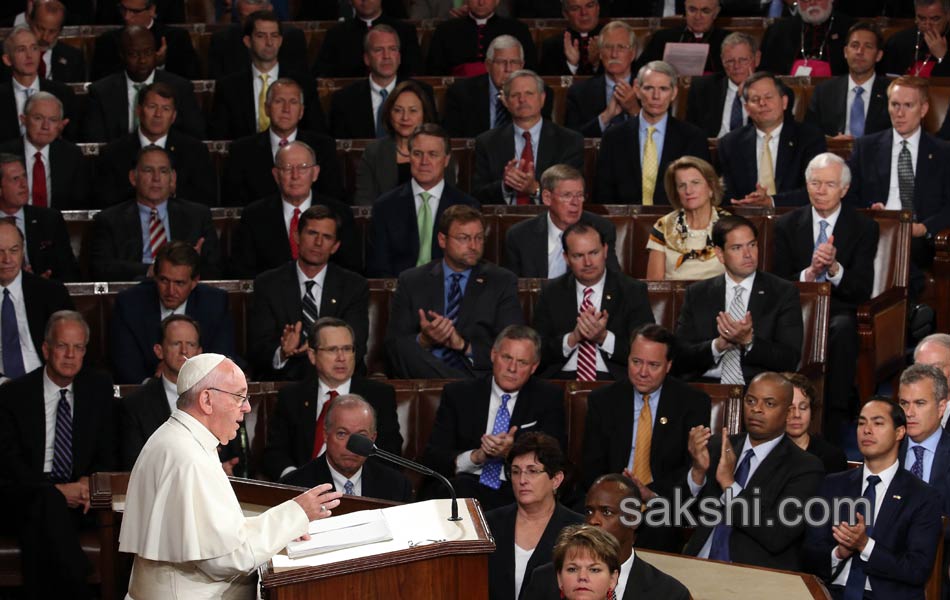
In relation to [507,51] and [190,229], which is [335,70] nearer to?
[507,51]

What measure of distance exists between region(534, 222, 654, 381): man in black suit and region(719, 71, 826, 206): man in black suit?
1.23 metres

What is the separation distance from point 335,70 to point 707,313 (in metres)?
3.16

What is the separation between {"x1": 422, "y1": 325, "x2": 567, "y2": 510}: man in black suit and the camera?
16.7 feet

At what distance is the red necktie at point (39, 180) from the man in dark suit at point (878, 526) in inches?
151

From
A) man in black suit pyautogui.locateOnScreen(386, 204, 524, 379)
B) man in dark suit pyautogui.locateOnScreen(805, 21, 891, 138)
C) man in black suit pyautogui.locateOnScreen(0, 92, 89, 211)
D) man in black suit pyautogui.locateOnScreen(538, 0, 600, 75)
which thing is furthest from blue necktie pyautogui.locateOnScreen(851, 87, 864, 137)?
man in black suit pyautogui.locateOnScreen(0, 92, 89, 211)

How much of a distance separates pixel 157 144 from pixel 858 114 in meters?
3.28

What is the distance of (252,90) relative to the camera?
7375 millimetres

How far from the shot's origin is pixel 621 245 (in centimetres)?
631

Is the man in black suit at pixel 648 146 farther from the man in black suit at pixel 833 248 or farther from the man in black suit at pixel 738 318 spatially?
the man in black suit at pixel 738 318

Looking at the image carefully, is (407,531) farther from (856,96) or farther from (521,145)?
(856,96)

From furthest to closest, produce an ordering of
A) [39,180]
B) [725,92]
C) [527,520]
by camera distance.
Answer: [725,92] → [39,180] → [527,520]

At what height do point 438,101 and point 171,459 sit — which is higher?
point 438,101

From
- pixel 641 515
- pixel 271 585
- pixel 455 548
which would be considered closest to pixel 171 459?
pixel 271 585

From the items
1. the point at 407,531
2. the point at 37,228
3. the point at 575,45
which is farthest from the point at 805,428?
the point at 575,45
